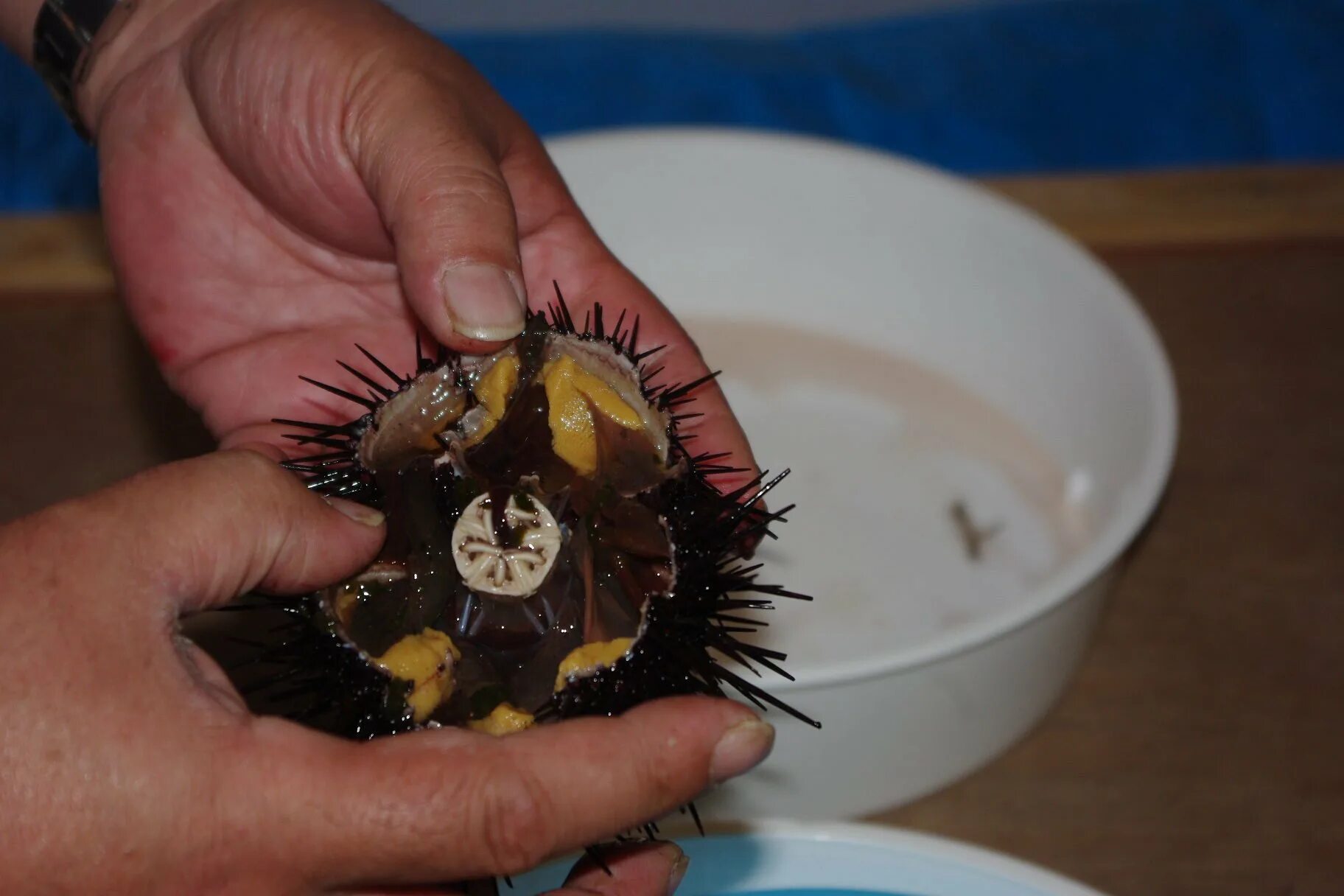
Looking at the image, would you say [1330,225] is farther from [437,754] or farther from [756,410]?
[437,754]

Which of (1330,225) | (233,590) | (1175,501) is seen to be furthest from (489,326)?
(1330,225)

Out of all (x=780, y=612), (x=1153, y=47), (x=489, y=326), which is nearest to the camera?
(x=489, y=326)

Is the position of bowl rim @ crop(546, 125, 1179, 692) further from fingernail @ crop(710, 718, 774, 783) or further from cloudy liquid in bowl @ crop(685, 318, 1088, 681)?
fingernail @ crop(710, 718, 774, 783)

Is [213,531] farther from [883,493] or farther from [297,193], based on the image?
[883,493]

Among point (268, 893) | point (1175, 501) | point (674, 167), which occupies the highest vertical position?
point (268, 893)

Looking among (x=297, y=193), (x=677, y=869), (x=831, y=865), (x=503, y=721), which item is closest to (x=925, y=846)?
(x=831, y=865)
